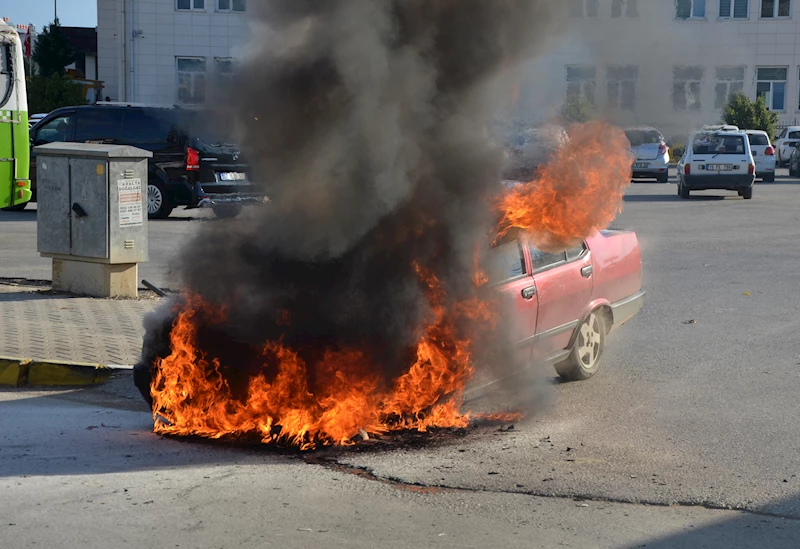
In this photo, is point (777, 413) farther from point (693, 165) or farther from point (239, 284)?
point (693, 165)

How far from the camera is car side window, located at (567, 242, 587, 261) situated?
305 inches

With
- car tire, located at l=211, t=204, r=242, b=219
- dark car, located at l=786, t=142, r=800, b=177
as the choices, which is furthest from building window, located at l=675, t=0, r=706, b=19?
dark car, located at l=786, t=142, r=800, b=177

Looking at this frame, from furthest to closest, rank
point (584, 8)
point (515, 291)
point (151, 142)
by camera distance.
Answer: point (151, 142), point (515, 291), point (584, 8)

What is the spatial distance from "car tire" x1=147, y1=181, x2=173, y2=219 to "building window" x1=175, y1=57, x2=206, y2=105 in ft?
43.0

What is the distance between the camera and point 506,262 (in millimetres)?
6969

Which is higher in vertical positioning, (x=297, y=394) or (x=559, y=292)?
(x=559, y=292)

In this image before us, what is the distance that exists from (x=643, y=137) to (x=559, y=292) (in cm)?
124

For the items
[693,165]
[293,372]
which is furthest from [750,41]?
[693,165]

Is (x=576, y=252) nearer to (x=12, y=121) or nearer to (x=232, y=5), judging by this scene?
(x=232, y=5)

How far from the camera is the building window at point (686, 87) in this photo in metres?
6.17


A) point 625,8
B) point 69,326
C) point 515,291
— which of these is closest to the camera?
point 625,8

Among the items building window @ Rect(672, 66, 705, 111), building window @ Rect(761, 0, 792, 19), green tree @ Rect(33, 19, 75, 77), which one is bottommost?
building window @ Rect(672, 66, 705, 111)

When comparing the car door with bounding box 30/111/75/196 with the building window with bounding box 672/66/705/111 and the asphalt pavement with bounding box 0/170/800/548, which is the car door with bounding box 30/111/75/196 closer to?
the asphalt pavement with bounding box 0/170/800/548

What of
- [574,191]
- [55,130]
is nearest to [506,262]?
[574,191]
